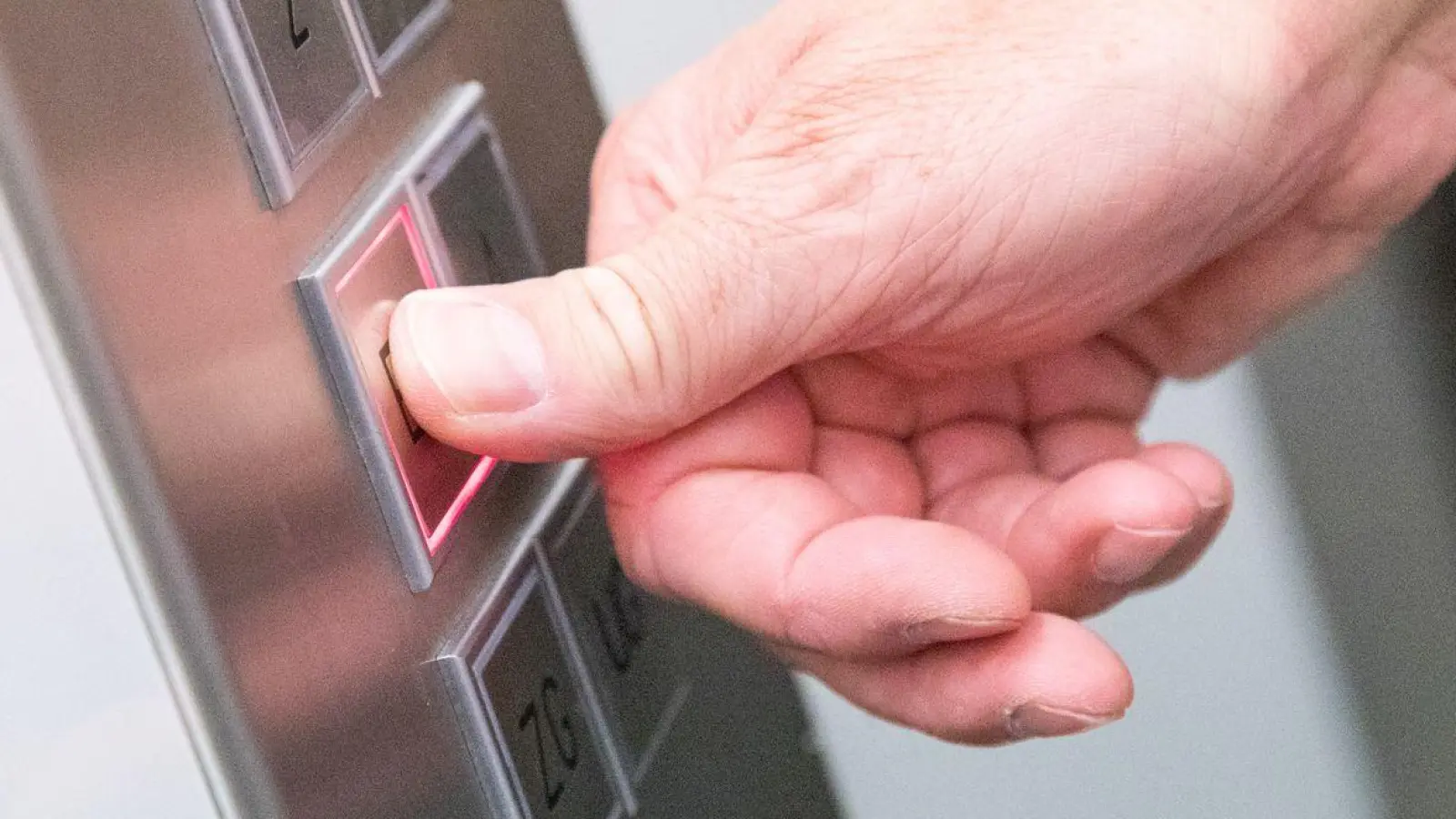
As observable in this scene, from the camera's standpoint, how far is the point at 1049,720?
0.95 feet

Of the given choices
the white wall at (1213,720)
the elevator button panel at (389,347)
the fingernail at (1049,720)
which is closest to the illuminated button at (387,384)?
the elevator button panel at (389,347)

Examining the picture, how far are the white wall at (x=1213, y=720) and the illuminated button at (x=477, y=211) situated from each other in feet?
1.12

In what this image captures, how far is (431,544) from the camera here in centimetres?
25

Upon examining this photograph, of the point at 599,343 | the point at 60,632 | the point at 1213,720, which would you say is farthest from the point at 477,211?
the point at 1213,720

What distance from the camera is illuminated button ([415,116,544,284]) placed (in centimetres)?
28

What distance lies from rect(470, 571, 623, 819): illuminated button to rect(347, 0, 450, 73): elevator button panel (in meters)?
0.11

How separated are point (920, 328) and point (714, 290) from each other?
9 cm

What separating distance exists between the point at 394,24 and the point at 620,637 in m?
0.16

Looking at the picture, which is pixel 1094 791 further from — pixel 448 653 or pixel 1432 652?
pixel 448 653

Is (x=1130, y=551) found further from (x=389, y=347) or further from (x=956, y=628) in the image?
(x=389, y=347)

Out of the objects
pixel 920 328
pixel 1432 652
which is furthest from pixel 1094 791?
pixel 920 328

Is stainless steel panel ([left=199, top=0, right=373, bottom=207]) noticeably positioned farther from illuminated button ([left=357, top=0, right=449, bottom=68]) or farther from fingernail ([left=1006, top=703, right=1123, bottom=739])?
fingernail ([left=1006, top=703, right=1123, bottom=739])

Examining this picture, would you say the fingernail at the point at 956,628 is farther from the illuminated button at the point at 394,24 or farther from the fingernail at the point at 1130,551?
the illuminated button at the point at 394,24

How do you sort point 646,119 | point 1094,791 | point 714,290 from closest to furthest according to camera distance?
point 714,290 < point 646,119 < point 1094,791
